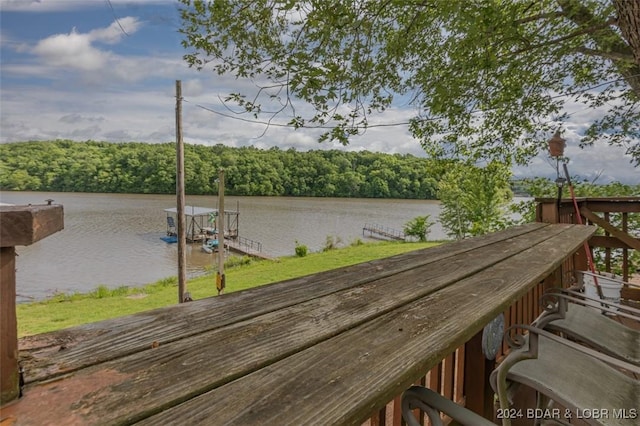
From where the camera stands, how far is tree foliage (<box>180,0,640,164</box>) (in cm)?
228

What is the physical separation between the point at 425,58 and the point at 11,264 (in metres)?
3.64

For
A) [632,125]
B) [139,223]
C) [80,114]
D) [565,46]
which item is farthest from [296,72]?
[139,223]

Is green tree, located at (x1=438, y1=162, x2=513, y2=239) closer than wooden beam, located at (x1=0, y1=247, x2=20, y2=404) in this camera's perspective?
No

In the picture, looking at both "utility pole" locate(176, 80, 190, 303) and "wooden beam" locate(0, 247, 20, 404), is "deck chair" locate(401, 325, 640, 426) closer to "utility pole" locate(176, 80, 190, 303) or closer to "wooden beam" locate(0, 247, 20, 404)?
"wooden beam" locate(0, 247, 20, 404)

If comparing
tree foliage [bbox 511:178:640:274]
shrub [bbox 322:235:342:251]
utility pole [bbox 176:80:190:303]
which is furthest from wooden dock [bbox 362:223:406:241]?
tree foliage [bbox 511:178:640:274]

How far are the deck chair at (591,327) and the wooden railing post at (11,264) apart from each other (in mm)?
1278

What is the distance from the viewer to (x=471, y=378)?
1.07 metres

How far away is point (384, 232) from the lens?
1008 inches

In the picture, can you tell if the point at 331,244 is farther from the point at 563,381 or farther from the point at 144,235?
the point at 563,381

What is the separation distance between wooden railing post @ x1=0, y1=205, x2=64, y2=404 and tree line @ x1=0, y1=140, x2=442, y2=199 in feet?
15.3

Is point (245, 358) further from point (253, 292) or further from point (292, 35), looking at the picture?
point (292, 35)

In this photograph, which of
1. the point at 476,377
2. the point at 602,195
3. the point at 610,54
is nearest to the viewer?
the point at 476,377

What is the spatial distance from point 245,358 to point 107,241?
2211cm

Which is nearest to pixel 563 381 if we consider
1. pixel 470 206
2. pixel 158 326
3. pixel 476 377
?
pixel 476 377
